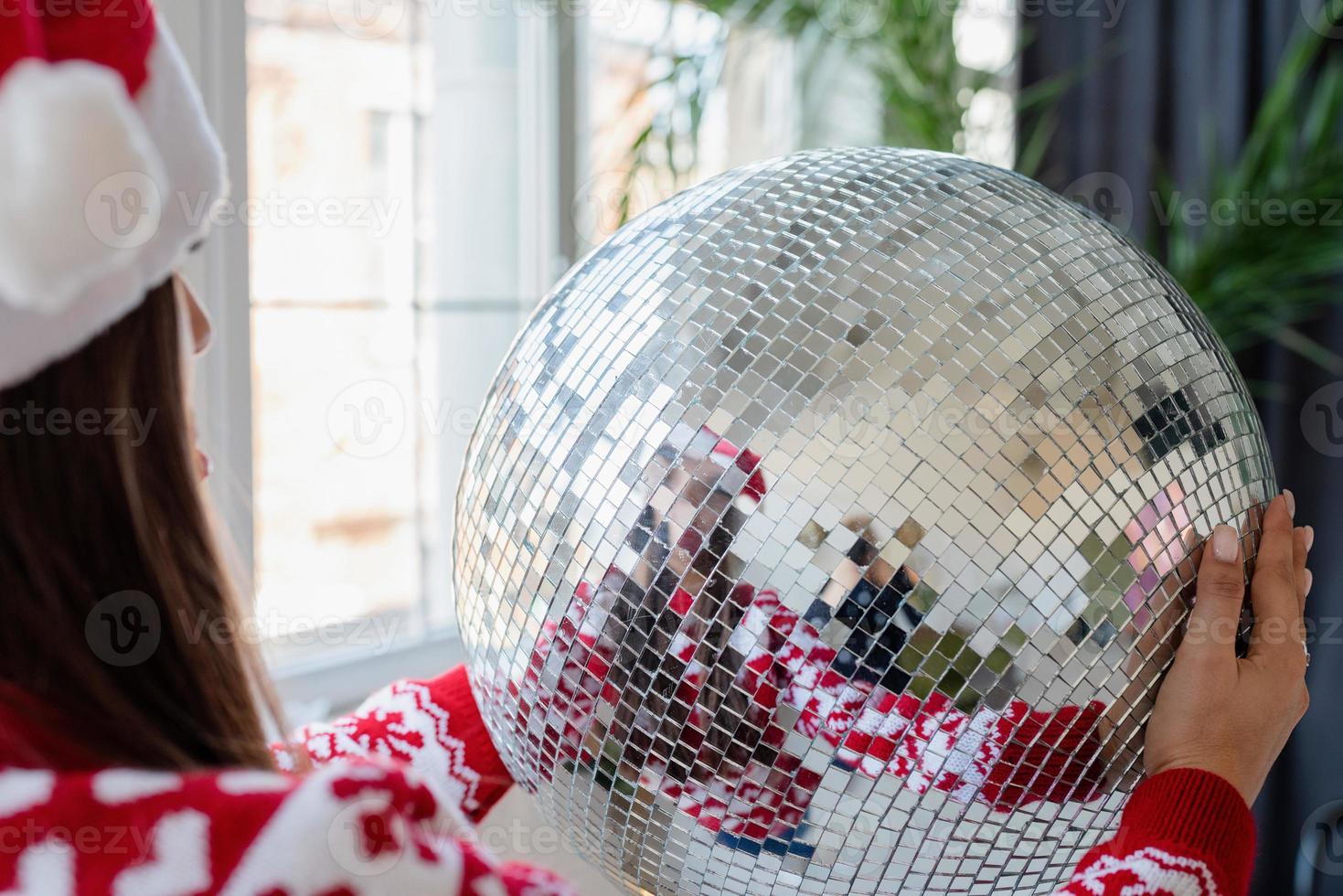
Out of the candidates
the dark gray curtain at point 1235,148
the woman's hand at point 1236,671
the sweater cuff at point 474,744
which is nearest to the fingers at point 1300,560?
the woman's hand at point 1236,671

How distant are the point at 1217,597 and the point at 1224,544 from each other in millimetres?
22

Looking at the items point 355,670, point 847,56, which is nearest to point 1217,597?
point 355,670

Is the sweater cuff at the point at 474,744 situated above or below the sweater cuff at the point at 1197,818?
below

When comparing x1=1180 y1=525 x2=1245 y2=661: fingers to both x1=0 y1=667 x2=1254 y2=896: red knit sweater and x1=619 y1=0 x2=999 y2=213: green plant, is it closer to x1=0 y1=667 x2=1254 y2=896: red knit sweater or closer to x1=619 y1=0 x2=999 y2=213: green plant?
x1=0 y1=667 x2=1254 y2=896: red knit sweater

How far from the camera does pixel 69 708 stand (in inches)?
19.5

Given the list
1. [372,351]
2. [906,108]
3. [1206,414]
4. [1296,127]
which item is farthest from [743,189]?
[1296,127]

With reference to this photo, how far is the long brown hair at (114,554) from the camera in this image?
0.48 meters

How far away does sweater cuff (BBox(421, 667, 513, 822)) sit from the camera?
75 cm

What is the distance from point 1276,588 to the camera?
0.47 metres

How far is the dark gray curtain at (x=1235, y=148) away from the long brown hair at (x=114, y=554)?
1.96 m

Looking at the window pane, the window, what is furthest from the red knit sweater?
the window pane

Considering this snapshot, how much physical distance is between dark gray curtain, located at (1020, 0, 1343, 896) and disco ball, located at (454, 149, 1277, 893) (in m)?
1.77

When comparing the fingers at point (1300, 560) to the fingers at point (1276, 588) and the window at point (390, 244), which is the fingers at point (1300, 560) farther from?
the window at point (390, 244)

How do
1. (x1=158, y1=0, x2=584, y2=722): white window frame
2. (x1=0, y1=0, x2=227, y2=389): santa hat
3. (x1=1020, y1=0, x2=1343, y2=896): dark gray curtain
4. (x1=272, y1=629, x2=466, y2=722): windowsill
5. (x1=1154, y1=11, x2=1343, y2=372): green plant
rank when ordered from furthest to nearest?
(x1=1020, y1=0, x2=1343, y2=896): dark gray curtain
(x1=1154, y1=11, x2=1343, y2=372): green plant
(x1=272, y1=629, x2=466, y2=722): windowsill
(x1=158, y1=0, x2=584, y2=722): white window frame
(x1=0, y1=0, x2=227, y2=389): santa hat
